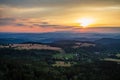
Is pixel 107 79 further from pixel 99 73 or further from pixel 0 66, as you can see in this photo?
pixel 0 66

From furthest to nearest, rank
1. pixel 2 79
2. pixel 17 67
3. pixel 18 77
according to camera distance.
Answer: pixel 17 67 → pixel 18 77 → pixel 2 79

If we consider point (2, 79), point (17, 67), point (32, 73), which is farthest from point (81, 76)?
point (2, 79)

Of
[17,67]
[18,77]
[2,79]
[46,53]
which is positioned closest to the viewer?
[2,79]

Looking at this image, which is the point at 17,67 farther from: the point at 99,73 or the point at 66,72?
the point at 99,73

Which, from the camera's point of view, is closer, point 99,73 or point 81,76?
point 81,76

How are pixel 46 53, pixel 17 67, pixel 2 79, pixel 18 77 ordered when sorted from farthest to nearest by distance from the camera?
1. pixel 46 53
2. pixel 17 67
3. pixel 18 77
4. pixel 2 79

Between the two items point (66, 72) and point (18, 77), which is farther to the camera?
point (66, 72)

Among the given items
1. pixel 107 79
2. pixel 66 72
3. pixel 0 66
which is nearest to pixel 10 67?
pixel 0 66

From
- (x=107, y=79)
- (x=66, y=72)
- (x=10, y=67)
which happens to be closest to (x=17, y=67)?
(x=10, y=67)

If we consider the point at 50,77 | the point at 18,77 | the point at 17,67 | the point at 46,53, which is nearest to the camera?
the point at 18,77
